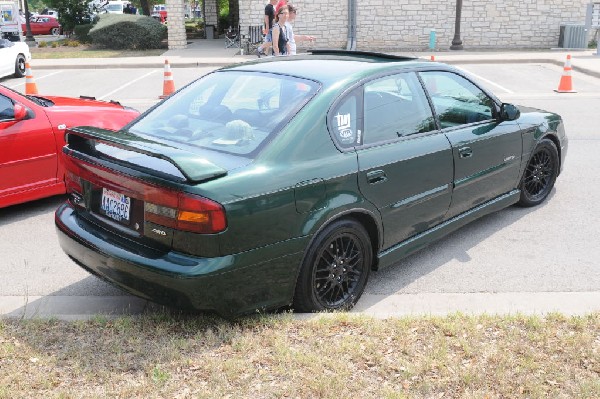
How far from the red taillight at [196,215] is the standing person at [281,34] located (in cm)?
883

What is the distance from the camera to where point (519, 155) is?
576 centimetres

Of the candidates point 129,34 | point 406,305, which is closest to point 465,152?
point 406,305

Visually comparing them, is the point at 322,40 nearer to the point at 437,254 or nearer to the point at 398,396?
the point at 437,254

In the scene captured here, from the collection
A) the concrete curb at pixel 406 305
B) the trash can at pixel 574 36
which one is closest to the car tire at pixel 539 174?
the concrete curb at pixel 406 305

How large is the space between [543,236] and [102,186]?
3.77 meters

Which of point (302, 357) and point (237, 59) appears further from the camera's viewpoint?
point (237, 59)

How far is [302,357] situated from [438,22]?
22.2m

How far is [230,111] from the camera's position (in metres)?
4.33

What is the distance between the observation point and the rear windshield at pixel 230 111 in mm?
4020

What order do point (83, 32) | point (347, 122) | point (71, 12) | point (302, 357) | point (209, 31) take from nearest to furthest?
point (302, 357), point (347, 122), point (83, 32), point (209, 31), point (71, 12)

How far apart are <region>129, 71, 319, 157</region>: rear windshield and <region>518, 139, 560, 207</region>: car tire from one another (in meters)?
2.85

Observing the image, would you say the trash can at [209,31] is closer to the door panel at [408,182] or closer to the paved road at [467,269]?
the paved road at [467,269]

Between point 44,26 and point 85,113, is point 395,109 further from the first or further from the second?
point 44,26

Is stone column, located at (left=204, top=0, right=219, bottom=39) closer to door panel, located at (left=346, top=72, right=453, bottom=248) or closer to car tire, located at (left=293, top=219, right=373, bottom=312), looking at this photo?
door panel, located at (left=346, top=72, right=453, bottom=248)
